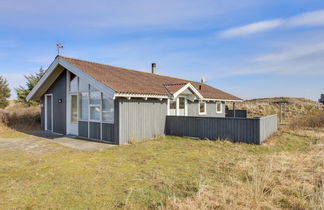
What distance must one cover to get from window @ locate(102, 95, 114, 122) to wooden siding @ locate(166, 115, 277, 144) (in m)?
3.48

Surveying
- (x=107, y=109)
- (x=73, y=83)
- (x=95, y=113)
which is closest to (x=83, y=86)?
(x=73, y=83)

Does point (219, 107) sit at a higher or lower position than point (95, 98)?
lower

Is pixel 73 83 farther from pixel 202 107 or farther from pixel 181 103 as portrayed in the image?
pixel 202 107

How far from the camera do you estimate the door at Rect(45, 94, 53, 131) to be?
1287cm

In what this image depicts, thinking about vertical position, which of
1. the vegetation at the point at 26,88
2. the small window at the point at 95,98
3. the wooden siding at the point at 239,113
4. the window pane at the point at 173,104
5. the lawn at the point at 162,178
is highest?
the vegetation at the point at 26,88

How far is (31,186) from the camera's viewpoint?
426cm

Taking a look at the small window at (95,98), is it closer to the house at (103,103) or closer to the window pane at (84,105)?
the house at (103,103)

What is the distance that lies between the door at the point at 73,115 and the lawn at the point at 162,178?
3257 mm

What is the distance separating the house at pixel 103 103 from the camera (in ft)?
29.1

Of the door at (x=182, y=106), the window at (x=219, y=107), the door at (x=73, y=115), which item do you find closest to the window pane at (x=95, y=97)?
the door at (x=73, y=115)

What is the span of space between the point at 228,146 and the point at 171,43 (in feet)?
34.4

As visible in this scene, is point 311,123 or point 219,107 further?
point 219,107

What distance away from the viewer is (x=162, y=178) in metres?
4.76

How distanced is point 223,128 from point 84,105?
7.59 metres
